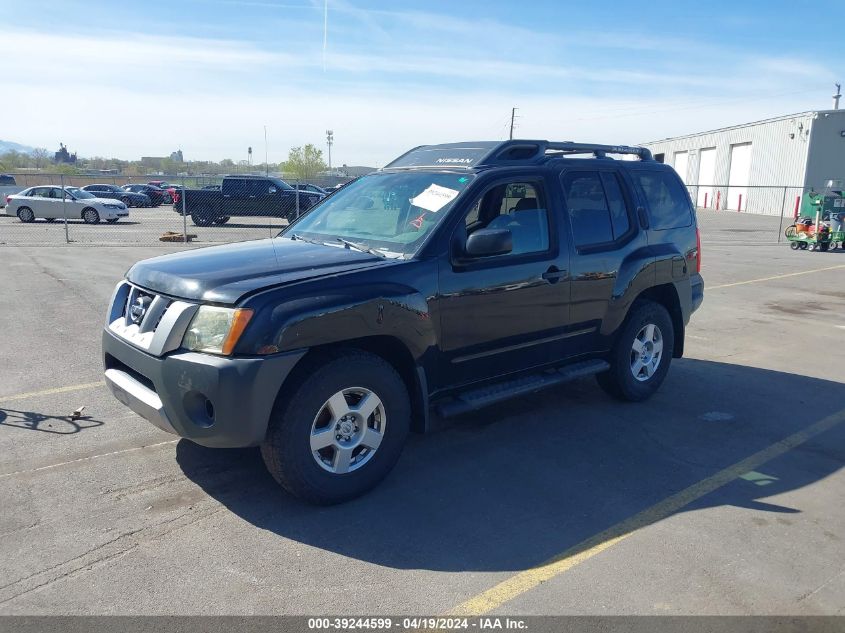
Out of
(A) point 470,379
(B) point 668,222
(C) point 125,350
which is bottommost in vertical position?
(A) point 470,379

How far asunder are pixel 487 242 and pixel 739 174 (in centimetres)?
5055

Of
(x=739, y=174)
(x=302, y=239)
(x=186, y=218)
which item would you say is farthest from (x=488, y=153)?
(x=739, y=174)

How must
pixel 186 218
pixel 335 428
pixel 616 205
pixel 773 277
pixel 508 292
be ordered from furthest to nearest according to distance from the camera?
pixel 186 218
pixel 773 277
pixel 616 205
pixel 508 292
pixel 335 428

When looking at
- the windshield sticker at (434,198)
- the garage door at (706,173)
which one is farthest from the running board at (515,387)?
the garage door at (706,173)

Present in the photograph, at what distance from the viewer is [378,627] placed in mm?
2881

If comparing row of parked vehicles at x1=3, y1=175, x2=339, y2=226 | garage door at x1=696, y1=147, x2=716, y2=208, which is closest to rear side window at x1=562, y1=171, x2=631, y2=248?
row of parked vehicles at x1=3, y1=175, x2=339, y2=226

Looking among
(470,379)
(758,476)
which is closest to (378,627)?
(470,379)

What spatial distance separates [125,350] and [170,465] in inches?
34.2

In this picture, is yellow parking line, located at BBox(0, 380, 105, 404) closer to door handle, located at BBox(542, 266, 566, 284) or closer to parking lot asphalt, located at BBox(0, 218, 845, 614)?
parking lot asphalt, located at BBox(0, 218, 845, 614)

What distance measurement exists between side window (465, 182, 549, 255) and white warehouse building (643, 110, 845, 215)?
31433 mm

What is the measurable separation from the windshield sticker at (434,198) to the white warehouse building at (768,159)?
32.0 metres

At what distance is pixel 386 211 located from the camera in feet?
15.9

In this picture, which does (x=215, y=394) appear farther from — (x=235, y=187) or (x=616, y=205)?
(x=235, y=187)

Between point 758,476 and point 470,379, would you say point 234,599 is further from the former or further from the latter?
point 758,476
